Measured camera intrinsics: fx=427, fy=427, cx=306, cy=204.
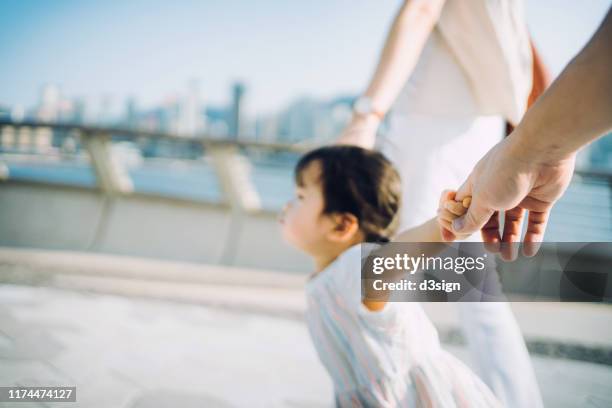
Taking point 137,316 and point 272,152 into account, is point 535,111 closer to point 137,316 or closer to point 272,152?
point 137,316

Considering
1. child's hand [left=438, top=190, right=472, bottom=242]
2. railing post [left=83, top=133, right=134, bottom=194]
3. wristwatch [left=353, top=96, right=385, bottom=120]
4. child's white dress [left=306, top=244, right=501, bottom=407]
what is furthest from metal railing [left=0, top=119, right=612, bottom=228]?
child's hand [left=438, top=190, right=472, bottom=242]

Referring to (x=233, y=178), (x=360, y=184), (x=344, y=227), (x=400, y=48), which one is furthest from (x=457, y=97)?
→ (x=233, y=178)

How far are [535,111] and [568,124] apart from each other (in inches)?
1.7

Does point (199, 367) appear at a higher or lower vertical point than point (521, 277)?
lower

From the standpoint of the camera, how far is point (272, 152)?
4.05 m

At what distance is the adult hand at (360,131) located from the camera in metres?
1.09

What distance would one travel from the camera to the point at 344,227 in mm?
1187

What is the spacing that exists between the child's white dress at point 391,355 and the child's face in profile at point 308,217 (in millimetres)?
173

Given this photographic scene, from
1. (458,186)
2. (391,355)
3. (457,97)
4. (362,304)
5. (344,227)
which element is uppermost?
(457,97)

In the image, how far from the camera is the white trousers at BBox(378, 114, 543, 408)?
1054 millimetres

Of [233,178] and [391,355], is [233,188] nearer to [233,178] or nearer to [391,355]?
[233,178]

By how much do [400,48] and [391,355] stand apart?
0.73m

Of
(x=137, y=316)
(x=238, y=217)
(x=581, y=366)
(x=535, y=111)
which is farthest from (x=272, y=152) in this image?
(x=535, y=111)

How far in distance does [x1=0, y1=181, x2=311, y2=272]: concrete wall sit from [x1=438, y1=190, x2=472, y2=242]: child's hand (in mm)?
2900
